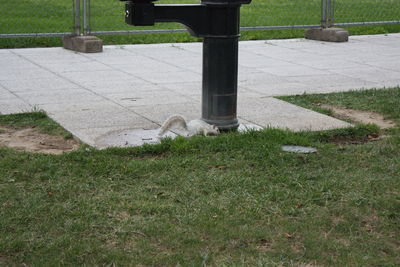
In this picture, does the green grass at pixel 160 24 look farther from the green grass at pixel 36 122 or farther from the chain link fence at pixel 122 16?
the green grass at pixel 36 122

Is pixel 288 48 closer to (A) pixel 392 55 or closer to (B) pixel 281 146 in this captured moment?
(A) pixel 392 55

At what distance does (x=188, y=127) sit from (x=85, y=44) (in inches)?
214

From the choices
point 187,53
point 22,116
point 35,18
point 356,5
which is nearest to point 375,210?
point 22,116

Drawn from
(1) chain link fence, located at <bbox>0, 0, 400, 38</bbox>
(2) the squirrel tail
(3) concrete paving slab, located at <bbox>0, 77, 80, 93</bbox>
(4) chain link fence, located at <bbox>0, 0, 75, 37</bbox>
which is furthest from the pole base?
(4) chain link fence, located at <bbox>0, 0, 75, 37</bbox>

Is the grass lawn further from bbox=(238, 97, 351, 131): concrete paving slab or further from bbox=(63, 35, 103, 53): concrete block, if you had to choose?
bbox=(63, 35, 103, 53): concrete block

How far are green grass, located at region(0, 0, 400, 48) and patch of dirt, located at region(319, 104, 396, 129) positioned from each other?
6.13 m

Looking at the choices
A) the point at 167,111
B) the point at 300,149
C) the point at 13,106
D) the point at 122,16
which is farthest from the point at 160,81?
the point at 122,16

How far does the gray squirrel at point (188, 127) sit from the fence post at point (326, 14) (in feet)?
25.3

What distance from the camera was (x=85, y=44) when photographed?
11461 millimetres

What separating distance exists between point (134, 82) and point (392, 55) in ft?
15.2

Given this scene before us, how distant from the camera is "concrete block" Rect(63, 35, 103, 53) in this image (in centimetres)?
1149

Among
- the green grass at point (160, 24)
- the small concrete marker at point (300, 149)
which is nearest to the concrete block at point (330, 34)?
the green grass at point (160, 24)

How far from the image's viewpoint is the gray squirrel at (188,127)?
6355 mm

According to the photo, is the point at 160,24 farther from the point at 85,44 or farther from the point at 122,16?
the point at 85,44
